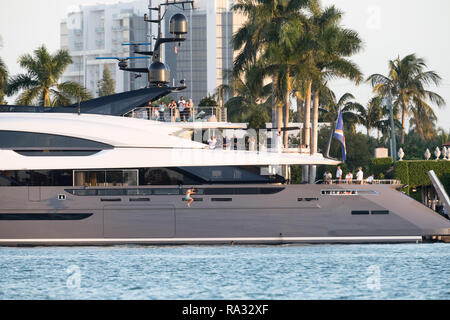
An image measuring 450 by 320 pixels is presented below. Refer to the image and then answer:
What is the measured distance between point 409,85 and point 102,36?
90.7m

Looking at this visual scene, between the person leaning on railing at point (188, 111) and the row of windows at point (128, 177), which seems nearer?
the row of windows at point (128, 177)

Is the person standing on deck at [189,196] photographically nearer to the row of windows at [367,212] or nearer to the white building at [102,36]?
the row of windows at [367,212]

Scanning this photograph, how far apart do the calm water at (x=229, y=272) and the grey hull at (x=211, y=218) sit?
508mm

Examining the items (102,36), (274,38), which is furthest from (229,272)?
(102,36)

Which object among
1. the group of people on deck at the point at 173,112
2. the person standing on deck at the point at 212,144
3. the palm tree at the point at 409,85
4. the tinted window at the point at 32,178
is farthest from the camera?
the palm tree at the point at 409,85

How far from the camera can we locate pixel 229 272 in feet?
71.7

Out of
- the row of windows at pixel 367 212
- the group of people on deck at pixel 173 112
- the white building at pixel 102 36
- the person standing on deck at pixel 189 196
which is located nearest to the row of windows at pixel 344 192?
the row of windows at pixel 367 212

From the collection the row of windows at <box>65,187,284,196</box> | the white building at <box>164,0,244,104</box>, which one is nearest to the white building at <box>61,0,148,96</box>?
the white building at <box>164,0,244,104</box>

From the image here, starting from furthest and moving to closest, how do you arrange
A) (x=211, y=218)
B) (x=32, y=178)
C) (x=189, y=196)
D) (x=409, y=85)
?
(x=409, y=85) < (x=32, y=178) < (x=211, y=218) < (x=189, y=196)

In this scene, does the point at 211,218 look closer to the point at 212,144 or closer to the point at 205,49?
the point at 212,144

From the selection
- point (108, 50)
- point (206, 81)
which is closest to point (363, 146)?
point (206, 81)

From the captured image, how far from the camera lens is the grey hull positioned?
27.3m

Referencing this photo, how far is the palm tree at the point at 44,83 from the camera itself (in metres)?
41.4

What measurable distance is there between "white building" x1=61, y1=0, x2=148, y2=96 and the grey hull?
326 ft
